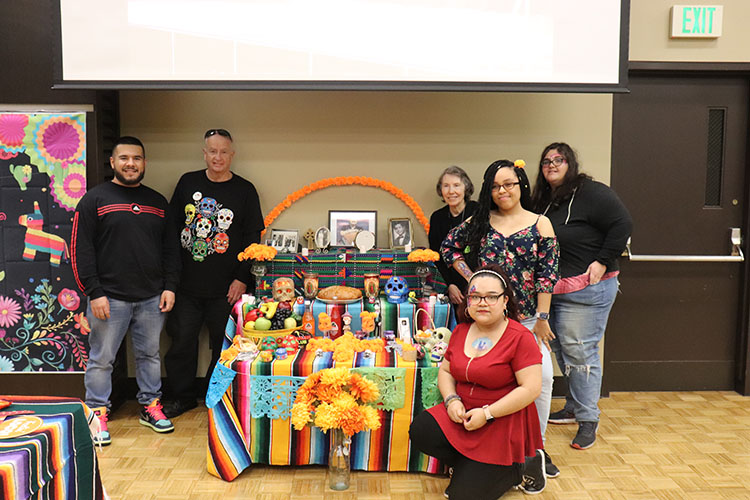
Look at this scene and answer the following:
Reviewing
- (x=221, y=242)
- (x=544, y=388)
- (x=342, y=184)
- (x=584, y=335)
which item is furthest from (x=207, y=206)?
(x=584, y=335)

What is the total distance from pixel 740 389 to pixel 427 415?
243 centimetres

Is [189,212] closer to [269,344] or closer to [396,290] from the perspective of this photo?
[269,344]

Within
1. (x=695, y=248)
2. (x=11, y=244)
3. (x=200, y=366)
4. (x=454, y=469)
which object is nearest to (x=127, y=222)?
(x=11, y=244)

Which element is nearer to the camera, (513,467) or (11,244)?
(513,467)

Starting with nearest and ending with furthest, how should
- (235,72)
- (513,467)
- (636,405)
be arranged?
(513,467)
(235,72)
(636,405)

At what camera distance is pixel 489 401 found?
228 cm

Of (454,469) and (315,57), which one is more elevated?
(315,57)

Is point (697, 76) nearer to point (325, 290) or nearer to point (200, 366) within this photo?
point (325, 290)

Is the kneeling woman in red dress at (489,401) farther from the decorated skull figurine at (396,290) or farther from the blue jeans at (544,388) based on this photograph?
the decorated skull figurine at (396,290)

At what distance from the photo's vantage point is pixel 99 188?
2977 millimetres

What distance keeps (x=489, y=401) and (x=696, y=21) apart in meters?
2.65

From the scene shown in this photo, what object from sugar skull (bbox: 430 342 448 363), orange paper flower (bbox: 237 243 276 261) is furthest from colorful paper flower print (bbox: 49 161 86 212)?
sugar skull (bbox: 430 342 448 363)

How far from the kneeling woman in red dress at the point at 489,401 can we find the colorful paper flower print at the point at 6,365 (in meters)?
2.34

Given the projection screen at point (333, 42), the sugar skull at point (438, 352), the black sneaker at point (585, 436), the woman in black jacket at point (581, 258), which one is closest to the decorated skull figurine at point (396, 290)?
the sugar skull at point (438, 352)
